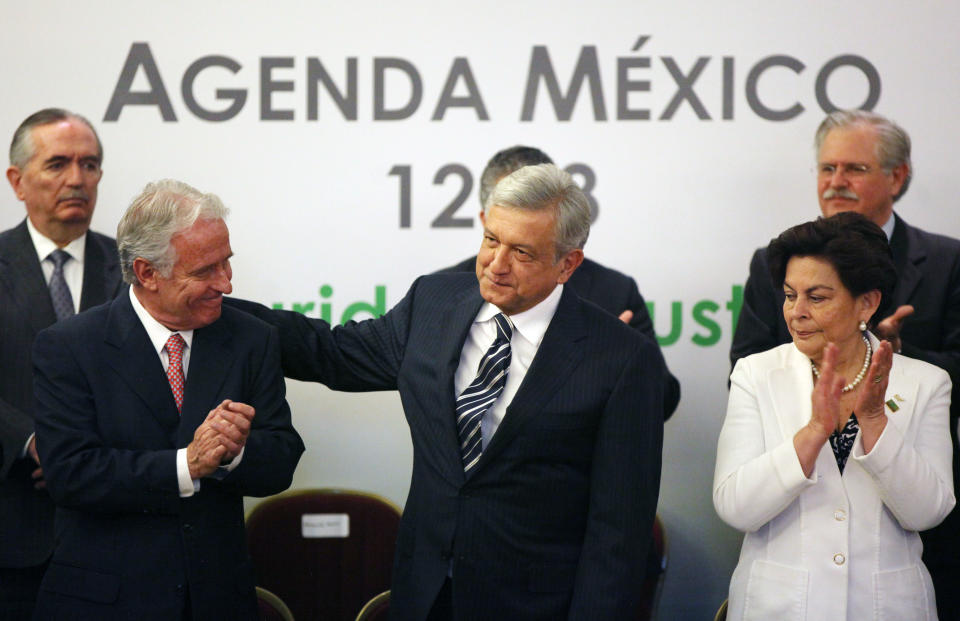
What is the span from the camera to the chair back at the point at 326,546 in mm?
4094

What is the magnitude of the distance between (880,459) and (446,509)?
1.06 m

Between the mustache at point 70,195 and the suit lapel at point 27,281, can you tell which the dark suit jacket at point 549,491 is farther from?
the mustache at point 70,195

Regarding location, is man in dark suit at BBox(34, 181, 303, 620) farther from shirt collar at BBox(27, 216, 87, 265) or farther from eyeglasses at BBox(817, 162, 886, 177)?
eyeglasses at BBox(817, 162, 886, 177)

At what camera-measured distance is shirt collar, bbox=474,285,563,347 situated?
281cm

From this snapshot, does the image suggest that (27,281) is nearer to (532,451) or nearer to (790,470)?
(532,451)

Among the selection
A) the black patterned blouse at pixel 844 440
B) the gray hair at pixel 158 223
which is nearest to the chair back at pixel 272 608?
the gray hair at pixel 158 223

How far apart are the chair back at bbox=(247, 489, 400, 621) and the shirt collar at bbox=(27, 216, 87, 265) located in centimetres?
110

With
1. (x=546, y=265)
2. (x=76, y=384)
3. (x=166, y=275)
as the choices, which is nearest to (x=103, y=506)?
(x=76, y=384)

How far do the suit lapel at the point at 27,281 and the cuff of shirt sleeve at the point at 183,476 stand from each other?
1.20 m

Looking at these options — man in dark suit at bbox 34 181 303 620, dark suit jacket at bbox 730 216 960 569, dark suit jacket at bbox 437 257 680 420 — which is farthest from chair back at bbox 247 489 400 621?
dark suit jacket at bbox 730 216 960 569

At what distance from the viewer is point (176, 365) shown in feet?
9.05

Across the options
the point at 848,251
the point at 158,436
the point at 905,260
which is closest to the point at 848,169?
the point at 905,260

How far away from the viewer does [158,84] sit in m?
4.46

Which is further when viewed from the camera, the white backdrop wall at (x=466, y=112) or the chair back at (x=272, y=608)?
the white backdrop wall at (x=466, y=112)
